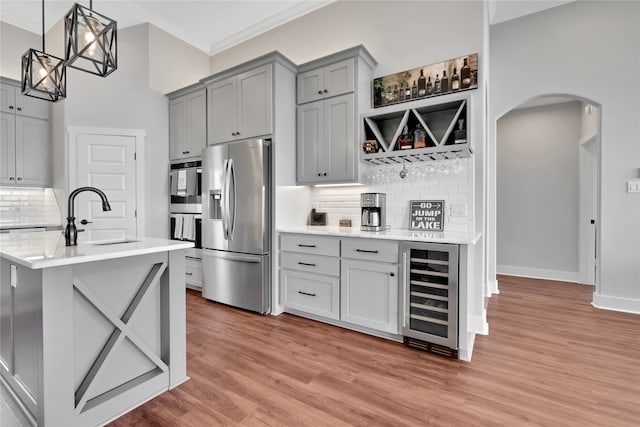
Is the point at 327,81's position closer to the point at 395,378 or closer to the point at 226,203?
the point at 226,203

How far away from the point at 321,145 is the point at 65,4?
3935 millimetres

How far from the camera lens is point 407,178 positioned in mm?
3221

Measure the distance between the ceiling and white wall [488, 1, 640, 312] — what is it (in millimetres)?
403

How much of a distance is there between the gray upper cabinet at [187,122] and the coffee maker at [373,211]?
234cm

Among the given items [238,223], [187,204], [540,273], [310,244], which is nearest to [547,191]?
[540,273]

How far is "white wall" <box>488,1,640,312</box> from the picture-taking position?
3.40 meters

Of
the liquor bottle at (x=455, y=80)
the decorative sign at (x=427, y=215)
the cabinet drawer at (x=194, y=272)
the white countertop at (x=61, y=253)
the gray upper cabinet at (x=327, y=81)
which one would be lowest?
the cabinet drawer at (x=194, y=272)

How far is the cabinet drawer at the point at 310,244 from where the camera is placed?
115 inches

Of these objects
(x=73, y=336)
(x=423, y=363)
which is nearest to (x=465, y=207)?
(x=423, y=363)

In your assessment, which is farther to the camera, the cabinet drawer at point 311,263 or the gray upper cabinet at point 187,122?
the gray upper cabinet at point 187,122

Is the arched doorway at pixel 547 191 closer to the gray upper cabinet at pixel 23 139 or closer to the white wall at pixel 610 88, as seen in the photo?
the white wall at pixel 610 88

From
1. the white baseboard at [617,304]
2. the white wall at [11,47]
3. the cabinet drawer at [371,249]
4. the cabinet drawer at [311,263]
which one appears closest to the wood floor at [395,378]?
the white baseboard at [617,304]

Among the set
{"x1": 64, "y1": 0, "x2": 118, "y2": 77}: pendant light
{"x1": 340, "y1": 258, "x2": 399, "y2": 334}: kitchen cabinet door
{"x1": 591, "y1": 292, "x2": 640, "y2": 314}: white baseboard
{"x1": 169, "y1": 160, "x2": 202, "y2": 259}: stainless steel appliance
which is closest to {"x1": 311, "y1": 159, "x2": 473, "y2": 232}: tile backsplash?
{"x1": 340, "y1": 258, "x2": 399, "y2": 334}: kitchen cabinet door

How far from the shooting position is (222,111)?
3766 mm
